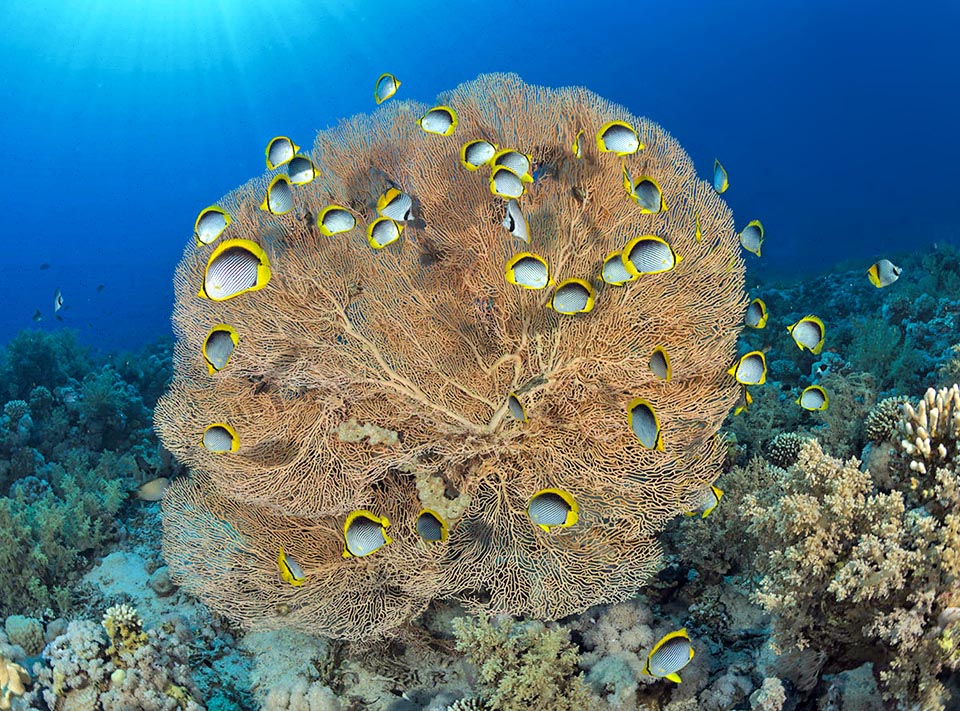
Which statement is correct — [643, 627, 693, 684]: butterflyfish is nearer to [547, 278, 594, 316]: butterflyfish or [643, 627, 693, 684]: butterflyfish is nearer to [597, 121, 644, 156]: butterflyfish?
[547, 278, 594, 316]: butterflyfish

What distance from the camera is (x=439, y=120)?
179 inches

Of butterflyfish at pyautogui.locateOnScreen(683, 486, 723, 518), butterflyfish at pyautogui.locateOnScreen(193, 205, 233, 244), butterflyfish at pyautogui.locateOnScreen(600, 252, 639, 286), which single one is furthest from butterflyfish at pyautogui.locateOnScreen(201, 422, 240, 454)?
butterflyfish at pyautogui.locateOnScreen(683, 486, 723, 518)

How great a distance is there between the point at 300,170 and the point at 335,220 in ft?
2.45

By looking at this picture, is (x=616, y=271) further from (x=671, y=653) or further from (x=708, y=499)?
(x=671, y=653)

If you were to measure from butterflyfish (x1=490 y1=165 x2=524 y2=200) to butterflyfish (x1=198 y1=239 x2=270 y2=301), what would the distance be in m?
1.66

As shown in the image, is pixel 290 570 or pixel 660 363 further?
pixel 290 570

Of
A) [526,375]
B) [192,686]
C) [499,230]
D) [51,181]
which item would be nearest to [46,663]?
[192,686]

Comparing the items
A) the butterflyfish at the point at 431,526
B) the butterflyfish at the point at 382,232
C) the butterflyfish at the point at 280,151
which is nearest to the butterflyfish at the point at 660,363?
the butterflyfish at the point at 431,526

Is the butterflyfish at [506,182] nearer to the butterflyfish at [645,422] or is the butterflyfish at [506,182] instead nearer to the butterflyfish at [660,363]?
the butterflyfish at [660,363]

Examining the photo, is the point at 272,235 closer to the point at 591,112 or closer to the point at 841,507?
the point at 591,112

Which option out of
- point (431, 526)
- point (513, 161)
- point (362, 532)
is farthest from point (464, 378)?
point (513, 161)

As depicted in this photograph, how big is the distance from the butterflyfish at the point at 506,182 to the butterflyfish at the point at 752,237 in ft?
8.99

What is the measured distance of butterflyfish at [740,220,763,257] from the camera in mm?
5512

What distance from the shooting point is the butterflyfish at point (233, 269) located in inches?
119
